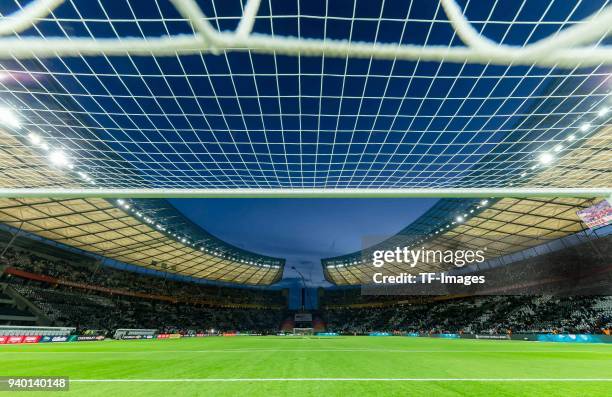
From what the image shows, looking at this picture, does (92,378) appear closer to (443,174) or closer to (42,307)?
(443,174)

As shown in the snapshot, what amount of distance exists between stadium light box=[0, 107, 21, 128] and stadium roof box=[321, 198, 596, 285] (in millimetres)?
31088

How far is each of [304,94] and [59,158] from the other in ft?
32.7

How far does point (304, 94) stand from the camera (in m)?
7.70

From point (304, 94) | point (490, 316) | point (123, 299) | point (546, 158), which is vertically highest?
point (546, 158)

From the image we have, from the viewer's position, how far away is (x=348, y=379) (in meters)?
6.46

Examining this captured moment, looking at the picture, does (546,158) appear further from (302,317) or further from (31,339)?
(302,317)

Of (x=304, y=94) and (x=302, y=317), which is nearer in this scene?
(x=304, y=94)

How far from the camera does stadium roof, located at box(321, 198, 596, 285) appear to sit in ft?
96.2

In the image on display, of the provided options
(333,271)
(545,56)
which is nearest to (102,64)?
(545,56)

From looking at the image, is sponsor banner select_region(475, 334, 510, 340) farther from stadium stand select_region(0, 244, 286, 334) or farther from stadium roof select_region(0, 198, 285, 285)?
stadium stand select_region(0, 244, 286, 334)

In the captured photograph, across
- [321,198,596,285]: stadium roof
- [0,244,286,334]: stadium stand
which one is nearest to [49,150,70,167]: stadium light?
[321,198,596,285]: stadium roof

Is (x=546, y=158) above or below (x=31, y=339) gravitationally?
above

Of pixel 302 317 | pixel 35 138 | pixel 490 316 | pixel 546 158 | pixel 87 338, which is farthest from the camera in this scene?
pixel 302 317

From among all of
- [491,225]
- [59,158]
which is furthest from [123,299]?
[491,225]
